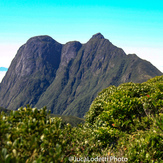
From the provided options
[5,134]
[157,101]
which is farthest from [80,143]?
[157,101]

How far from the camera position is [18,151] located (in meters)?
5.02

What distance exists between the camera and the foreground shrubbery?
499cm

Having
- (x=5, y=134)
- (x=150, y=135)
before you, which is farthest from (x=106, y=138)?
(x=5, y=134)

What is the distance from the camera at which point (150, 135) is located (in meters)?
8.46

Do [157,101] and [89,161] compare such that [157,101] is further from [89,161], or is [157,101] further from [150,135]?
[89,161]

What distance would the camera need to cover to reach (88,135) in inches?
450

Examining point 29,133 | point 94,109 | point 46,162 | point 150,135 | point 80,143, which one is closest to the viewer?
point 46,162

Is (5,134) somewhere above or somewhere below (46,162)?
above

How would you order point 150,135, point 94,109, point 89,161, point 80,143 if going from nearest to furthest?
point 89,161 < point 150,135 < point 80,143 < point 94,109

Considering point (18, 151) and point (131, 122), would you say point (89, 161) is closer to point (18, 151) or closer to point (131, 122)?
point (18, 151)

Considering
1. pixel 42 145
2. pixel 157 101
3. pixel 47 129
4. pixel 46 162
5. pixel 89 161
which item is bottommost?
pixel 89 161

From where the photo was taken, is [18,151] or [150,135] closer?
[18,151]

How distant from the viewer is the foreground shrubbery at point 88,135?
4988mm

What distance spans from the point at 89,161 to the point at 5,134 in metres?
3.99
